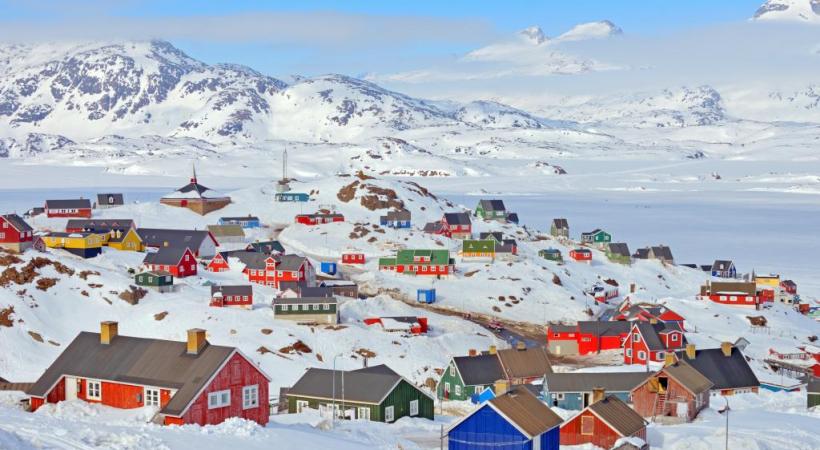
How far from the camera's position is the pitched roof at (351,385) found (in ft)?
159

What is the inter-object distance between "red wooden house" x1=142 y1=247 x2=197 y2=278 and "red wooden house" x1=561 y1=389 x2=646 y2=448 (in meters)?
55.8

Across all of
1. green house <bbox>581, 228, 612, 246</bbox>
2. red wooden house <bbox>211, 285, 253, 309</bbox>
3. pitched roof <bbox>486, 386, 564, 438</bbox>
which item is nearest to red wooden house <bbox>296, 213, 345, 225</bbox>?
green house <bbox>581, 228, 612, 246</bbox>

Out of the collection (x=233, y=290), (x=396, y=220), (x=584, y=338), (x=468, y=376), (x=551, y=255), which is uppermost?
(x=396, y=220)

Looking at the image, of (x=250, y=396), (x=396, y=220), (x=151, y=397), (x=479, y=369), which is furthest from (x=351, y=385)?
(x=396, y=220)

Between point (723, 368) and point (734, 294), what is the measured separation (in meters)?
39.5

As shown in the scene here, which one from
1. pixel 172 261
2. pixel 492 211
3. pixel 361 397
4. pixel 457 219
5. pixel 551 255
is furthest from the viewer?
pixel 492 211

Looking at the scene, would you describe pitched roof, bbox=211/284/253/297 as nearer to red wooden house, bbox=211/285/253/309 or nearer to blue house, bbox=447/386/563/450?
red wooden house, bbox=211/285/253/309

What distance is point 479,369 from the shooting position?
65.2 metres

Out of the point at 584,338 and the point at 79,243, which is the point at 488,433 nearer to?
the point at 584,338

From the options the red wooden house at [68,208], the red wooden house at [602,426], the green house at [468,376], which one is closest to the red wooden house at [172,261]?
the green house at [468,376]

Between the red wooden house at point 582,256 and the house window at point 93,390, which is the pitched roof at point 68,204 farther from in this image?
the house window at point 93,390

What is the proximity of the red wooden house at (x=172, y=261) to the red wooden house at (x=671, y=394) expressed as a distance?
5061 centimetres

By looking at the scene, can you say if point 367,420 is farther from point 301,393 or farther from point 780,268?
point 780,268

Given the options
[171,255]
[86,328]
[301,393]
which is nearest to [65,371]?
[301,393]
